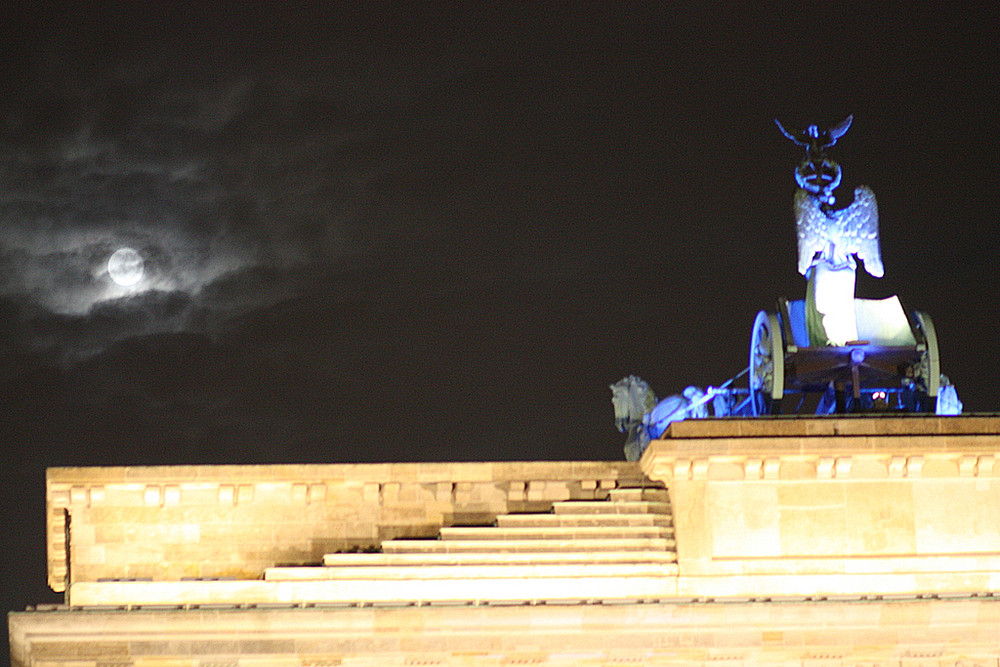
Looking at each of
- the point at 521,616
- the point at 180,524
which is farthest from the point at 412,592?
the point at 180,524

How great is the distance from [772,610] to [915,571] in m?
2.70

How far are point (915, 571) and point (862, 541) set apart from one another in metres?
1.00

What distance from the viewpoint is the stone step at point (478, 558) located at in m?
27.9

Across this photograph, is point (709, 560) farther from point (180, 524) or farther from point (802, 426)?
point (180, 524)

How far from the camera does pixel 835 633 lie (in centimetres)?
2772

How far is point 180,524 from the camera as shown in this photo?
94.3ft

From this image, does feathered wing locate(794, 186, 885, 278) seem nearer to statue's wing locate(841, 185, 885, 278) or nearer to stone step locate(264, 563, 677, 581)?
statue's wing locate(841, 185, 885, 278)

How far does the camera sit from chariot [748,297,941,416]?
30.1 metres

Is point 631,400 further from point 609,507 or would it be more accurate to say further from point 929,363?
point 929,363

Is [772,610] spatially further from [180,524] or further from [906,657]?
[180,524]

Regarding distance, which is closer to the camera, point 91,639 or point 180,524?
point 91,639

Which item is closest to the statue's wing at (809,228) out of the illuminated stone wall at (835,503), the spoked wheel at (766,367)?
the spoked wheel at (766,367)

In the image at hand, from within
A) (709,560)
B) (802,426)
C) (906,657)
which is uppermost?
(802,426)

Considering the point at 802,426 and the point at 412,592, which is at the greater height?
the point at 802,426
